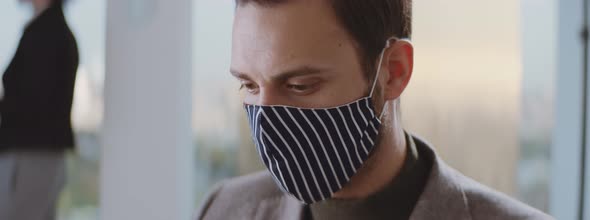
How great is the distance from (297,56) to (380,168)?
23cm

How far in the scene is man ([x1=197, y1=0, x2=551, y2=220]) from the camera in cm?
107

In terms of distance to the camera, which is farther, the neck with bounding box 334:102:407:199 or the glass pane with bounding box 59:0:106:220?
the glass pane with bounding box 59:0:106:220

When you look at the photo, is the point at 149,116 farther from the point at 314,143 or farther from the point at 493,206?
the point at 493,206

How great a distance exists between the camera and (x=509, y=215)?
3.69 ft

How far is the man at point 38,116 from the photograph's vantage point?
6.34 feet

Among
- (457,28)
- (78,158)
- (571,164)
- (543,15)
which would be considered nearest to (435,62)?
(457,28)

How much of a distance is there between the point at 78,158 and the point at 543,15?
1.30 meters

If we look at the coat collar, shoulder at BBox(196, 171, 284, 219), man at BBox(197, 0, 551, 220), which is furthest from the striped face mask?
shoulder at BBox(196, 171, 284, 219)

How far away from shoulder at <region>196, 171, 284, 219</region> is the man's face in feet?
0.98

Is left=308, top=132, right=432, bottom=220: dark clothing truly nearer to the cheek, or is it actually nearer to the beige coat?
the beige coat

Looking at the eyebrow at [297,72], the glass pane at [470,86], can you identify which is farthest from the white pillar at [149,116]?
the eyebrow at [297,72]

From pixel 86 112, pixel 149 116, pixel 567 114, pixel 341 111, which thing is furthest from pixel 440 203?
pixel 86 112

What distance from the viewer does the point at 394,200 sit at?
1164mm

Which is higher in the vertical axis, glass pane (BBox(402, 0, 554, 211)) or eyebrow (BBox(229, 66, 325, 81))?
eyebrow (BBox(229, 66, 325, 81))
